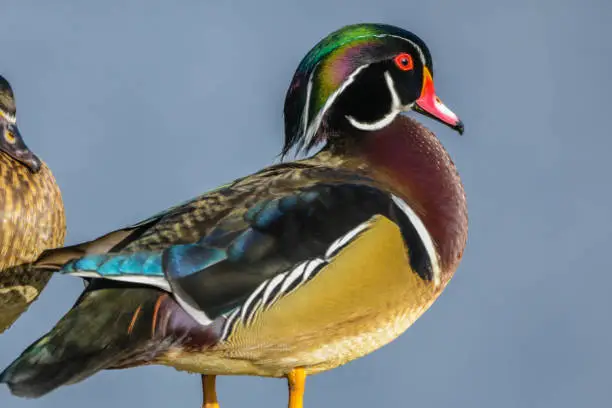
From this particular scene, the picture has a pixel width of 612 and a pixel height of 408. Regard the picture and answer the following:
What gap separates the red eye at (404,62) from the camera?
173 inches

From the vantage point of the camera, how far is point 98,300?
12.4 ft

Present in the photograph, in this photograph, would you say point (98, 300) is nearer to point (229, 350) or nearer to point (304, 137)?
point (229, 350)

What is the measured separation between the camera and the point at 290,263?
3.83 m

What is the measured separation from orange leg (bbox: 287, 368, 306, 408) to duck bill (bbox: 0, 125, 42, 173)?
44.6 inches

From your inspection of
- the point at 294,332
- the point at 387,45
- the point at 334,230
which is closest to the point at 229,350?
the point at 294,332

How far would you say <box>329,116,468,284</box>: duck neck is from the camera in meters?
4.19

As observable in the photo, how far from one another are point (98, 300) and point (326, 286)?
568 millimetres

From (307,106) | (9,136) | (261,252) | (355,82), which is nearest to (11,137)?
(9,136)

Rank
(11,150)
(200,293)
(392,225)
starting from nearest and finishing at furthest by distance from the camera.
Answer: (200,293) → (392,225) → (11,150)

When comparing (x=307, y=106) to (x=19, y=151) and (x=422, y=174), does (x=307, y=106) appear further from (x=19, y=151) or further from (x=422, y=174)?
(x=19, y=151)

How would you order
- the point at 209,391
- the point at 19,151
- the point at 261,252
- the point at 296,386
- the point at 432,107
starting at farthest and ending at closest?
the point at 19,151
the point at 432,107
the point at 209,391
the point at 296,386
the point at 261,252

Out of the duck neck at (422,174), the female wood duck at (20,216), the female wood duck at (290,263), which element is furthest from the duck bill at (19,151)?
the duck neck at (422,174)

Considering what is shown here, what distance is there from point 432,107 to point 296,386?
980mm

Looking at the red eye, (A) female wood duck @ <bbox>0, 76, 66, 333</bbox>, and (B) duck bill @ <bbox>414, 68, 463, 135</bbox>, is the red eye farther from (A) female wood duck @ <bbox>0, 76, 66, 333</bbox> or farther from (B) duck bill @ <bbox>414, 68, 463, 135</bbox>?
(A) female wood duck @ <bbox>0, 76, 66, 333</bbox>
